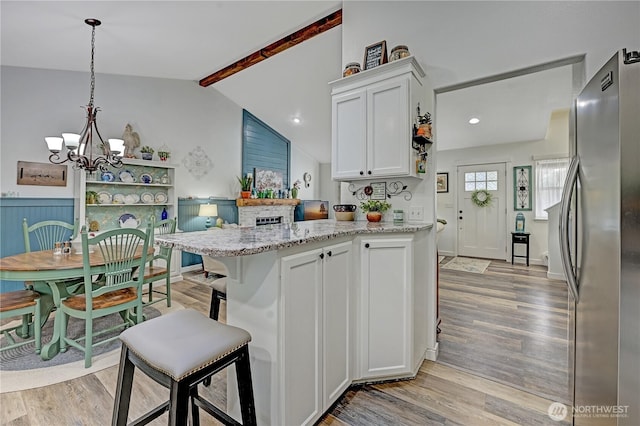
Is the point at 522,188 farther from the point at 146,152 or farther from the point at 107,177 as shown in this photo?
the point at 107,177

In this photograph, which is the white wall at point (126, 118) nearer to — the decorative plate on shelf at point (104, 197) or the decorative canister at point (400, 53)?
the decorative plate on shelf at point (104, 197)

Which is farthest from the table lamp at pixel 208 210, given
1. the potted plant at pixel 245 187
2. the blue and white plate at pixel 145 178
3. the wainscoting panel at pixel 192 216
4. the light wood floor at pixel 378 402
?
the light wood floor at pixel 378 402

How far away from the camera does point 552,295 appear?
3.71 m

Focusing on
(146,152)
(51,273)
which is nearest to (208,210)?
(146,152)

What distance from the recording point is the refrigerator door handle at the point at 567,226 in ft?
4.18

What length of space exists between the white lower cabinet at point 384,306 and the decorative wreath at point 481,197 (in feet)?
16.8

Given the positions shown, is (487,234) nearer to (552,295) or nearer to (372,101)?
(552,295)

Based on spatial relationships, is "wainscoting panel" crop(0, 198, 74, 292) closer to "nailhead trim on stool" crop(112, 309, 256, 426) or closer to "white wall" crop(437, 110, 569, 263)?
"nailhead trim on stool" crop(112, 309, 256, 426)

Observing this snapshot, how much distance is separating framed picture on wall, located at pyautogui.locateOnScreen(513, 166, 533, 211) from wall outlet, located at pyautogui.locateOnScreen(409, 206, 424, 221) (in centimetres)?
459

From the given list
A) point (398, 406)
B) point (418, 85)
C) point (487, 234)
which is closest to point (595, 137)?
point (418, 85)

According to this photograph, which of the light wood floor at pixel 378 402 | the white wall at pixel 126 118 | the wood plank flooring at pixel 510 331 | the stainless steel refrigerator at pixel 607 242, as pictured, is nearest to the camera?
the stainless steel refrigerator at pixel 607 242

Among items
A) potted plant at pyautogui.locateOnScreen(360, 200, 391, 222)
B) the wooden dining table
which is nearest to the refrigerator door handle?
potted plant at pyautogui.locateOnScreen(360, 200, 391, 222)

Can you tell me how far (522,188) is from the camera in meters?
5.75

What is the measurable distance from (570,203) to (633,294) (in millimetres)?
572
